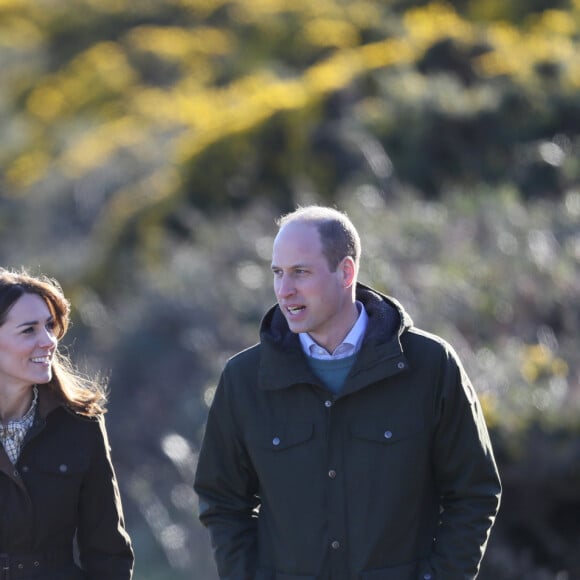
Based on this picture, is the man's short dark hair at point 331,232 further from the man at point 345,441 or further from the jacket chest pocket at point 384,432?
the jacket chest pocket at point 384,432

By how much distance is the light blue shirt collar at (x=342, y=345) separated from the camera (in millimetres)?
4305

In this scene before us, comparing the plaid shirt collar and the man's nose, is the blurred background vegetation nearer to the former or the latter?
the plaid shirt collar

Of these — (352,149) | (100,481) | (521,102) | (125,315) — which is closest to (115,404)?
(125,315)

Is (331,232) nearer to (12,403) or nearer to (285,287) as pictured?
(285,287)

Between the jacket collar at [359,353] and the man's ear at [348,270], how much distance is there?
0.15 m

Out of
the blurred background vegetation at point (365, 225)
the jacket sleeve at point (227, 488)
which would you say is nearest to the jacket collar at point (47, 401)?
the jacket sleeve at point (227, 488)

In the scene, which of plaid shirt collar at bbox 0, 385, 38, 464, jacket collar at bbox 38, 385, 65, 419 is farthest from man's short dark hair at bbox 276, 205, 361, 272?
plaid shirt collar at bbox 0, 385, 38, 464

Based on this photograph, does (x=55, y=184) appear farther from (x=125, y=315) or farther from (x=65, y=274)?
(x=125, y=315)

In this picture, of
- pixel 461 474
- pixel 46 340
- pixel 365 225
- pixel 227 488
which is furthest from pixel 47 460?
pixel 365 225

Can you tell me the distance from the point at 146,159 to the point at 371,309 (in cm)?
1742

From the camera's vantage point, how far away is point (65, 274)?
54.5 feet

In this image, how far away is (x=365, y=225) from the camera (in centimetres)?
1091

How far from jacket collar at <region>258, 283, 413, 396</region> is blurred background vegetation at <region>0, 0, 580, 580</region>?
2.21m

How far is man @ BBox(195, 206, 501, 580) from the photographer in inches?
164
